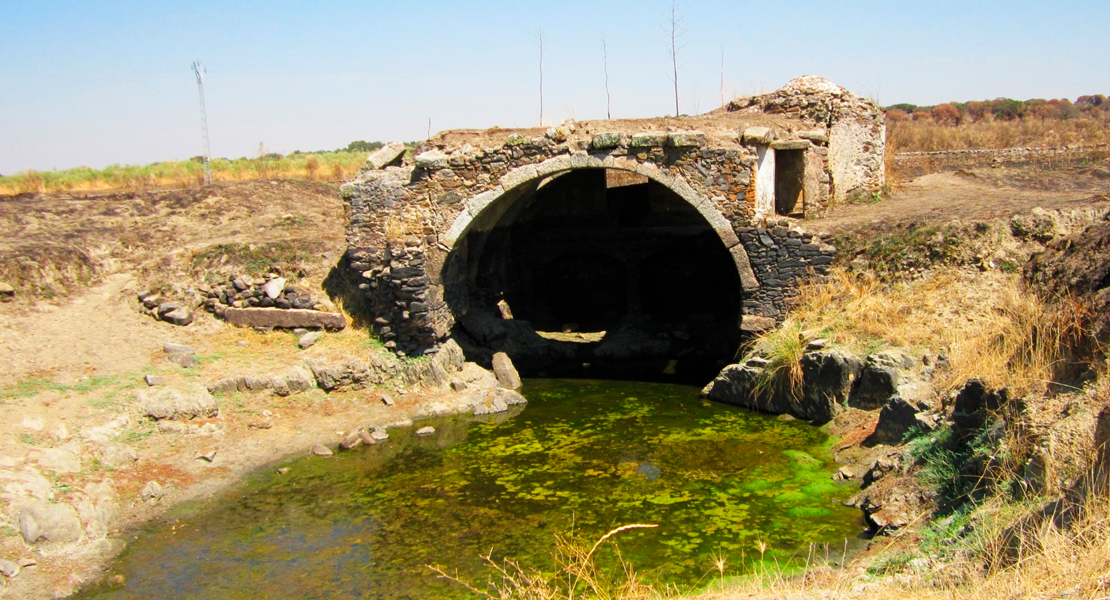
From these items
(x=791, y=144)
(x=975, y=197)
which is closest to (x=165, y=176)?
(x=791, y=144)

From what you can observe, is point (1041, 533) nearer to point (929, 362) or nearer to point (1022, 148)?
point (929, 362)

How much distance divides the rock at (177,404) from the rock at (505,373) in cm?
439

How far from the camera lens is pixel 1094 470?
5.86m

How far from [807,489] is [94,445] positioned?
7989 mm

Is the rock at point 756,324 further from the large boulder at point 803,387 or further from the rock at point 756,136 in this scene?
the rock at point 756,136

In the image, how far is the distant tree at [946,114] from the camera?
3138 cm

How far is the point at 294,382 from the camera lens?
516 inches

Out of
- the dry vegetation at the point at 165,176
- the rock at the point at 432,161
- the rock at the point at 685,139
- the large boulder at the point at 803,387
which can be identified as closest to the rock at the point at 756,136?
the rock at the point at 685,139

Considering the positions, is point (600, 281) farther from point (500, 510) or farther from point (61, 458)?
point (61, 458)

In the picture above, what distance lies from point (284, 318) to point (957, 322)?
965cm

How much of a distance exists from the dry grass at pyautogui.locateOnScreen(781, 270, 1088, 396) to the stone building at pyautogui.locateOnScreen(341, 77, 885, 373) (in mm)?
718

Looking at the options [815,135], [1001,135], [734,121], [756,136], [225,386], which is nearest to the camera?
[225,386]

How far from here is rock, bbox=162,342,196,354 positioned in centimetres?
1327

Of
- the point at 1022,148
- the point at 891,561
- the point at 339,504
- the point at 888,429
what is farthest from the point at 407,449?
the point at 1022,148
